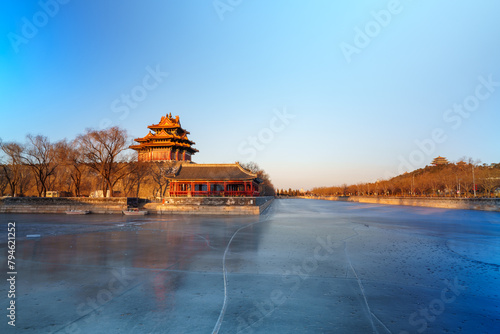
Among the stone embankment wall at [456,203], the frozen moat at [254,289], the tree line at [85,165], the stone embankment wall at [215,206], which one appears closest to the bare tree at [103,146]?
the tree line at [85,165]

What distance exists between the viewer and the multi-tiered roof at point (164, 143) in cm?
5556

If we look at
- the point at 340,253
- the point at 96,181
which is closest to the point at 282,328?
the point at 340,253

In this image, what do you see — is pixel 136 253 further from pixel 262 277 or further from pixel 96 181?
pixel 96 181

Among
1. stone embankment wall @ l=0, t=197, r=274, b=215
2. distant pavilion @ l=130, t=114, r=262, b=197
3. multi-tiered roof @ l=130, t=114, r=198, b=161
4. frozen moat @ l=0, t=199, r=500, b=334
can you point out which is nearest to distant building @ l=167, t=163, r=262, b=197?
distant pavilion @ l=130, t=114, r=262, b=197

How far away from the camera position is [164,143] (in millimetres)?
55375

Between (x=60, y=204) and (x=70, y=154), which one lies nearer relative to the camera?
(x=60, y=204)

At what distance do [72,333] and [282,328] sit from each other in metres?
3.45

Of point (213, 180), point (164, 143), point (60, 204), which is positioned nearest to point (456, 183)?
point (213, 180)

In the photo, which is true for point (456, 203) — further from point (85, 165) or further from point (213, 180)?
point (85, 165)

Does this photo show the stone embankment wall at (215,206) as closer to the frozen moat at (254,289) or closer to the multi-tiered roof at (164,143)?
the frozen moat at (254,289)

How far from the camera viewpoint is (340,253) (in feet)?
35.2

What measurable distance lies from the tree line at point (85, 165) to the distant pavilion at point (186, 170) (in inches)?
99.8

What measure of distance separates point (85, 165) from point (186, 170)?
1609 cm

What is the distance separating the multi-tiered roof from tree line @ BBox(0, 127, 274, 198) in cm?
295
